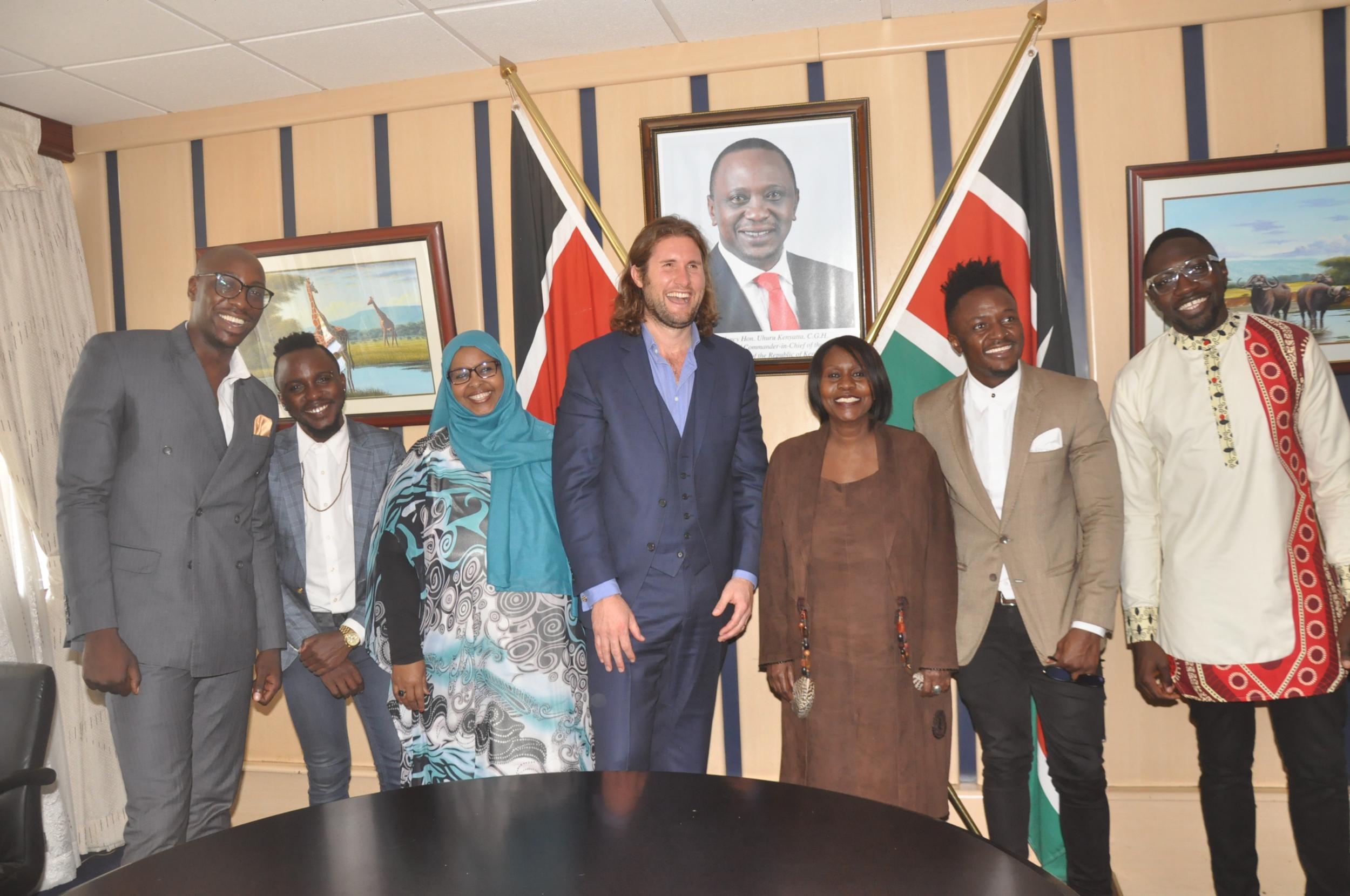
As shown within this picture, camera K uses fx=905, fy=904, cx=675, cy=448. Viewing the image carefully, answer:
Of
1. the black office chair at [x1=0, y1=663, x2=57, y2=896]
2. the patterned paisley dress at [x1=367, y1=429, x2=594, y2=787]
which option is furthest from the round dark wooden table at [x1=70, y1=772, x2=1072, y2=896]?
the black office chair at [x1=0, y1=663, x2=57, y2=896]

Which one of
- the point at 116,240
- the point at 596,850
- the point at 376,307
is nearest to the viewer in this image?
the point at 596,850

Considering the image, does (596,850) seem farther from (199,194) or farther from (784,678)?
(199,194)

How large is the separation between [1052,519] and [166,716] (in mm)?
2545

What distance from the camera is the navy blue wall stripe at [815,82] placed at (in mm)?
3465

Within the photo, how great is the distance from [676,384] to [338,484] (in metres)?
1.23

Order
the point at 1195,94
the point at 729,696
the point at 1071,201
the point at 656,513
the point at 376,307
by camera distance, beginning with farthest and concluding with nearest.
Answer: the point at 376,307
the point at 729,696
the point at 1071,201
the point at 1195,94
the point at 656,513

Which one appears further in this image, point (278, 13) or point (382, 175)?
point (382, 175)

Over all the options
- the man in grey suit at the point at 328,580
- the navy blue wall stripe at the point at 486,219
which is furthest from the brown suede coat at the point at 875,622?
the navy blue wall stripe at the point at 486,219

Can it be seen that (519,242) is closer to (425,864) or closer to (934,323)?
(934,323)

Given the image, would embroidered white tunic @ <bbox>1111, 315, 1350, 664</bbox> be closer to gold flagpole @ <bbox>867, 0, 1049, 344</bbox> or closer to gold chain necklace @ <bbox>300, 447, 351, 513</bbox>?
gold flagpole @ <bbox>867, 0, 1049, 344</bbox>

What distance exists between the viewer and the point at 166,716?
2.51 meters

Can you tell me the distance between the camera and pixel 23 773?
2.19 meters

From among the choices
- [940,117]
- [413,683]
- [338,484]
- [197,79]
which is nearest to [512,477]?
[413,683]

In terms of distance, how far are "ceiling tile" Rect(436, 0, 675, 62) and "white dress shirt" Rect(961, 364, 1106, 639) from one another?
181 cm
